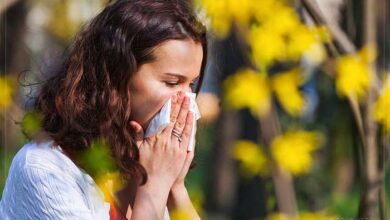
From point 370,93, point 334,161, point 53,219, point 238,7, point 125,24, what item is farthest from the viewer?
point 334,161

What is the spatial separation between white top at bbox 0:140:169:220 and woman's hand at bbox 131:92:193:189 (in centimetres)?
12

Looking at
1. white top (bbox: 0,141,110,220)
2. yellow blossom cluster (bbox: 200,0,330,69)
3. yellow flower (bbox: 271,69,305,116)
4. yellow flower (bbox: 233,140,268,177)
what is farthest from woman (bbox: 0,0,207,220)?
yellow flower (bbox: 233,140,268,177)

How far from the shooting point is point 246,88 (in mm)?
2416

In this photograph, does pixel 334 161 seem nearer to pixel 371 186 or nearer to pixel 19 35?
pixel 19 35

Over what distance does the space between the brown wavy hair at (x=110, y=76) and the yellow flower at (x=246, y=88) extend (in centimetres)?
31

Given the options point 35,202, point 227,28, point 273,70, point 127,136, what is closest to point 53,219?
point 35,202

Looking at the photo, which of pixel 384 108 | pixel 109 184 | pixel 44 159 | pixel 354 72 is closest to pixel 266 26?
pixel 354 72

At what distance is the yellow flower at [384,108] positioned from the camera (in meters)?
2.51

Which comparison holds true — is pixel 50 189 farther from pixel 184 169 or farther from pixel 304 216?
pixel 304 216

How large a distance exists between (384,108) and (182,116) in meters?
0.72

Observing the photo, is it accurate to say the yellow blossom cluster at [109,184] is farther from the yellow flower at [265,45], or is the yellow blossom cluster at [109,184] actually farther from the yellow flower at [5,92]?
the yellow flower at [5,92]

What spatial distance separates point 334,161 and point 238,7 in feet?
7.97

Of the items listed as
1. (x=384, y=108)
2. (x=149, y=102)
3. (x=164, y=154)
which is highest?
(x=149, y=102)

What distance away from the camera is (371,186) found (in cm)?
262
